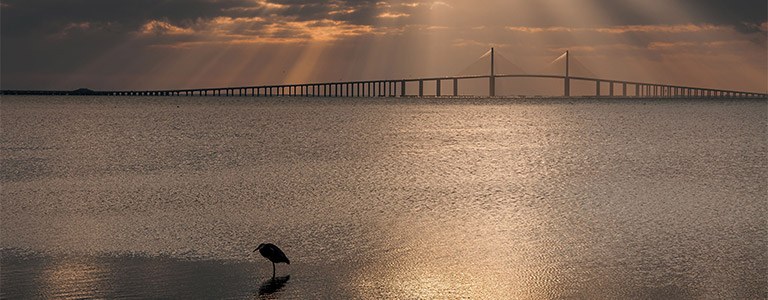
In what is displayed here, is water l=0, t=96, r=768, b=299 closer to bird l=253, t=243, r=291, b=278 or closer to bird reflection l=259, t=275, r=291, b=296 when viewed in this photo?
bird reflection l=259, t=275, r=291, b=296

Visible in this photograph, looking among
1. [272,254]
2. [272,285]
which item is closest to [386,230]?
[272,254]

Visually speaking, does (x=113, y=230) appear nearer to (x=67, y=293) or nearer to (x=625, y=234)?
(x=67, y=293)

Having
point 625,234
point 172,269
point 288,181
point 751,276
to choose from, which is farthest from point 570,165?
point 172,269

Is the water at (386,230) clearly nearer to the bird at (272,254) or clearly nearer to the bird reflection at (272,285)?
the bird reflection at (272,285)

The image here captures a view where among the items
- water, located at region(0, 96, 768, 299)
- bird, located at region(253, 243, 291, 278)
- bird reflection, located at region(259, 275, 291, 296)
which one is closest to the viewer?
bird reflection, located at region(259, 275, 291, 296)

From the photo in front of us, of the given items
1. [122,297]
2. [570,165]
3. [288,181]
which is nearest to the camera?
[122,297]

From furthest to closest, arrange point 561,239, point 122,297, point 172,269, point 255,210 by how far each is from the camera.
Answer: point 255,210 → point 561,239 → point 172,269 → point 122,297

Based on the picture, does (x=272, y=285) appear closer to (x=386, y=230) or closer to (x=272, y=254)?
(x=272, y=254)

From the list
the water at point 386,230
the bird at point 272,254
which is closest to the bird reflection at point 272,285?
the water at point 386,230

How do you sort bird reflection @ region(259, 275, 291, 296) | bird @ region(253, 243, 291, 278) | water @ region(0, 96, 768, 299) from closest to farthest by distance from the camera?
bird reflection @ region(259, 275, 291, 296) < water @ region(0, 96, 768, 299) < bird @ region(253, 243, 291, 278)

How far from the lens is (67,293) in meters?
9.12

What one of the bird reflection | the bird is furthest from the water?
the bird

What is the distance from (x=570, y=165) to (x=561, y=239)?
50.9ft

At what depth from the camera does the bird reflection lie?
366 inches
